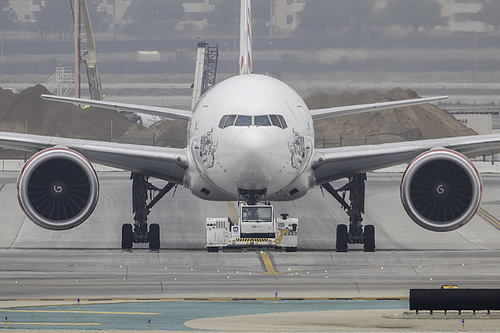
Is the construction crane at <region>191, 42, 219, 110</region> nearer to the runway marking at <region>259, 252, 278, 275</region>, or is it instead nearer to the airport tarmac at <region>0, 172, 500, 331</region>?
the airport tarmac at <region>0, 172, 500, 331</region>

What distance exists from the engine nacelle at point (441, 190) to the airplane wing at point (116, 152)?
258 inches

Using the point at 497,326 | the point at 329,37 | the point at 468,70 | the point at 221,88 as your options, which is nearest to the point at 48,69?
the point at 329,37

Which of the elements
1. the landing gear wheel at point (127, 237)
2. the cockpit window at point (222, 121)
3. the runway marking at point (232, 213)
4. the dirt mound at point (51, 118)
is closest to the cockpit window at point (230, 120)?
the cockpit window at point (222, 121)

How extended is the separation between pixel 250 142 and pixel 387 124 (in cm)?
5017

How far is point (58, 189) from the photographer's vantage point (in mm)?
33625

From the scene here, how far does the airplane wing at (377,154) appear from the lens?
114 feet

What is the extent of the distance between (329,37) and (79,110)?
19.4 meters

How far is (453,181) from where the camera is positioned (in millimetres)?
33812

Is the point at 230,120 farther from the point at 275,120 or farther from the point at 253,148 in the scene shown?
the point at 253,148

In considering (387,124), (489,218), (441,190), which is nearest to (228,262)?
(441,190)

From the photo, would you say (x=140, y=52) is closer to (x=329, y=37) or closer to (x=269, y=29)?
(x=269, y=29)

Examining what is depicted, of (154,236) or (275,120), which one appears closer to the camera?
(275,120)

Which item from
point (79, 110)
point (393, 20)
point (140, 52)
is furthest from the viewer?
point (140, 52)

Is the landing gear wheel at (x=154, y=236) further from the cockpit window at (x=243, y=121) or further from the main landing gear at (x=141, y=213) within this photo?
the cockpit window at (x=243, y=121)
